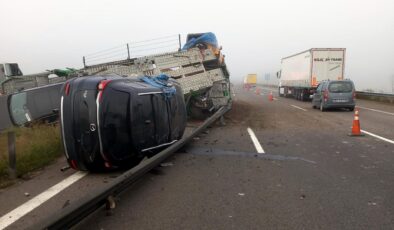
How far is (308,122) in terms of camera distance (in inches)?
577

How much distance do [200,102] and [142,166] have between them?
9.01 meters

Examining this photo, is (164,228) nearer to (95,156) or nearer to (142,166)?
(142,166)

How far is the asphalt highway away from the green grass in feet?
1.58

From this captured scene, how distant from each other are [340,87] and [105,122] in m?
15.9

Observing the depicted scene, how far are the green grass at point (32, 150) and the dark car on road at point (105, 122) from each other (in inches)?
58.3

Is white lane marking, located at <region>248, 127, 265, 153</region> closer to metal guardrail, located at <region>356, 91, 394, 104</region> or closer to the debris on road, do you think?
the debris on road

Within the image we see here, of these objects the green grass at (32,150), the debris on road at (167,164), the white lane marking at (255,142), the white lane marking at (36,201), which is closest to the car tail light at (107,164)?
the white lane marking at (36,201)

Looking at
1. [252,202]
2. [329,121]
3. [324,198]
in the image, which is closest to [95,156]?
[252,202]

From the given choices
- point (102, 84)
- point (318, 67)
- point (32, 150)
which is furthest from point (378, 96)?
point (102, 84)

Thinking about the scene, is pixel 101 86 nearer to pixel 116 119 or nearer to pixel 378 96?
pixel 116 119

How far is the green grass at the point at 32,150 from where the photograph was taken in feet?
24.2

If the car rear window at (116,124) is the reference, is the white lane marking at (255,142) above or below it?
below

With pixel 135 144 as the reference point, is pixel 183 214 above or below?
below

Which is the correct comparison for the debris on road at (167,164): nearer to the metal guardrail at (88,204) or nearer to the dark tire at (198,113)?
the metal guardrail at (88,204)
